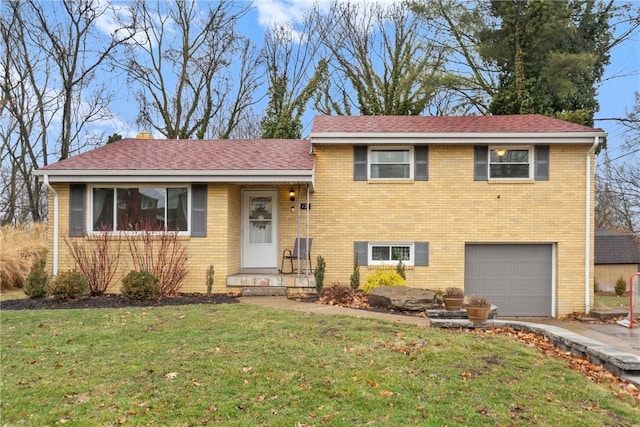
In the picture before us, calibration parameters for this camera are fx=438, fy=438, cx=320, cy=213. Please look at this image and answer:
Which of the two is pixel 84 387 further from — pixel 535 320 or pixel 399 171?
pixel 535 320

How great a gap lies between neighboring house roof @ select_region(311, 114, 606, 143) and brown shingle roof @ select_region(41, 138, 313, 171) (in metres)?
1.08

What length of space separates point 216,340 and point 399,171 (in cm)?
734

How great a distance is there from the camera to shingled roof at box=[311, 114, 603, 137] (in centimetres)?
1154

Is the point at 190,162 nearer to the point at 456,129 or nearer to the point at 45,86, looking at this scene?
the point at 456,129

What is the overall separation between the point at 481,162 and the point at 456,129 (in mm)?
1098

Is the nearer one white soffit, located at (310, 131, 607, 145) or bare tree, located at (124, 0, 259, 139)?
white soffit, located at (310, 131, 607, 145)

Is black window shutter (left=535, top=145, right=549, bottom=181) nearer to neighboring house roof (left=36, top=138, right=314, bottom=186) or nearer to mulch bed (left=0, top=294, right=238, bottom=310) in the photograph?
neighboring house roof (left=36, top=138, right=314, bottom=186)

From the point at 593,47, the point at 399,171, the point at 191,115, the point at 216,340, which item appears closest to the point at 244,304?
the point at 216,340

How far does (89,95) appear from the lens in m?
22.7

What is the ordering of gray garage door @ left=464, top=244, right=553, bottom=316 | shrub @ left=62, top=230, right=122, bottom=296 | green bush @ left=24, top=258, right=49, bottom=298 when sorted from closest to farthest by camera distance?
1. green bush @ left=24, top=258, right=49, bottom=298
2. shrub @ left=62, top=230, right=122, bottom=296
3. gray garage door @ left=464, top=244, right=553, bottom=316

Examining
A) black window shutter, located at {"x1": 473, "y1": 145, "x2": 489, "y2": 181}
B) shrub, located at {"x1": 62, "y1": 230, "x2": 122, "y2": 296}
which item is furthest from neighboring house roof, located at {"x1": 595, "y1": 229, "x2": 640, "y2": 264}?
shrub, located at {"x1": 62, "y1": 230, "x2": 122, "y2": 296}

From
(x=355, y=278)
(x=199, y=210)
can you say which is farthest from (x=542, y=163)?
(x=199, y=210)

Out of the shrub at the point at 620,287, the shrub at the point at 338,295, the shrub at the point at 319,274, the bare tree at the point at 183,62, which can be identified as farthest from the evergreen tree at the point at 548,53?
the bare tree at the point at 183,62

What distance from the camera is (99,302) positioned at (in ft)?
29.1
